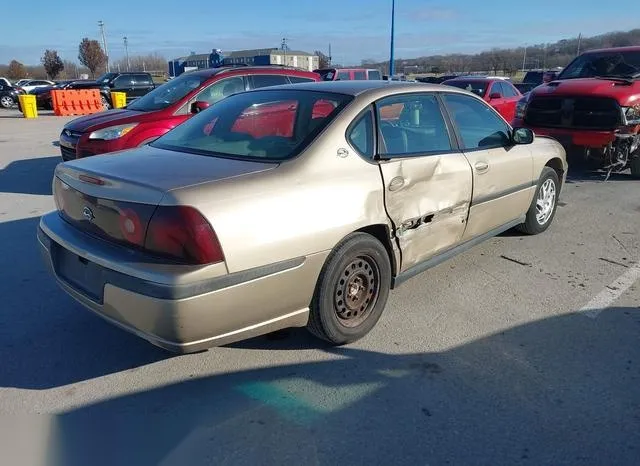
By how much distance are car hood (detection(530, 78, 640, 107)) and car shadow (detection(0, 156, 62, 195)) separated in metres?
7.83

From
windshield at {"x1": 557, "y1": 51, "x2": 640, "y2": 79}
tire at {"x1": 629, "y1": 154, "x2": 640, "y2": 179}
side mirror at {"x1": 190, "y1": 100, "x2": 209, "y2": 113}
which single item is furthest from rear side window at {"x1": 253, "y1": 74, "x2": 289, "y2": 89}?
tire at {"x1": 629, "y1": 154, "x2": 640, "y2": 179}

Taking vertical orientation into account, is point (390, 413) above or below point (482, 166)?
below

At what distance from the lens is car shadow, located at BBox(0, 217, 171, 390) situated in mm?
3033

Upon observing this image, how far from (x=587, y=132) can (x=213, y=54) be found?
3462 cm

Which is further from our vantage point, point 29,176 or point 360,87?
point 29,176

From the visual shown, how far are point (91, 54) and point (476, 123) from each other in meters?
82.6

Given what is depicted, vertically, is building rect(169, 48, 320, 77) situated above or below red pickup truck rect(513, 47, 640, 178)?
above

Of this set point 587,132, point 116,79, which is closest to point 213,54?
point 116,79

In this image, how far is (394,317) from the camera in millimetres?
3715

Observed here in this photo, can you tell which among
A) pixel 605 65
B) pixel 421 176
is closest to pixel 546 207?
pixel 421 176

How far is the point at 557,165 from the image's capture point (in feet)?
18.2

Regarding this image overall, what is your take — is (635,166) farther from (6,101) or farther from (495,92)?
(6,101)

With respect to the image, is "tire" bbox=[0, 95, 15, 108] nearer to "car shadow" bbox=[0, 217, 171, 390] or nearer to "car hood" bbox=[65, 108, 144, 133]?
"car hood" bbox=[65, 108, 144, 133]

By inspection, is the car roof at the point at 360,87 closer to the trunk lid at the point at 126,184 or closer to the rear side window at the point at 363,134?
the rear side window at the point at 363,134
